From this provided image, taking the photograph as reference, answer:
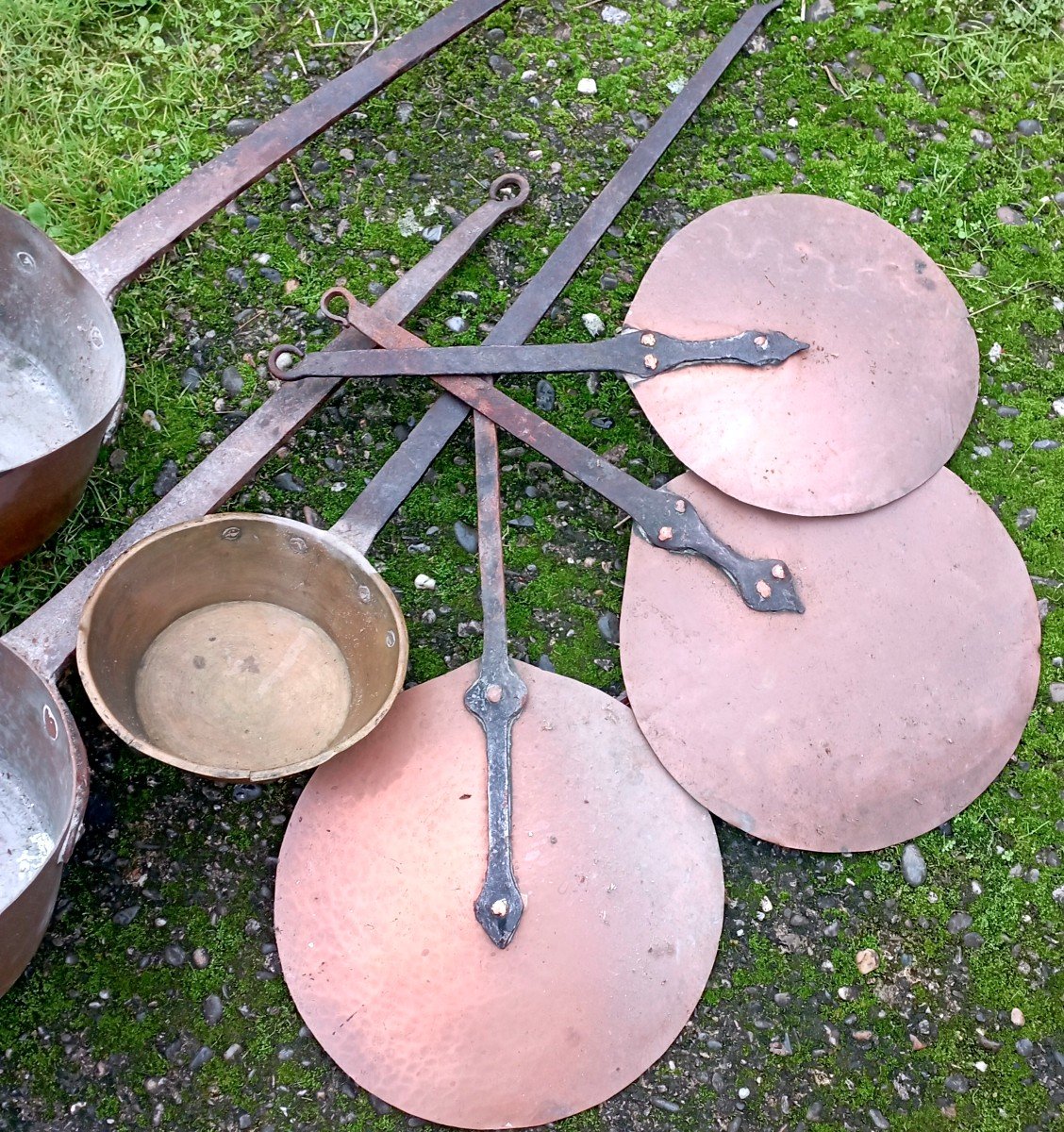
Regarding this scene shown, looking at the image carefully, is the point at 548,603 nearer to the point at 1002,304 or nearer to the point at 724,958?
the point at 724,958

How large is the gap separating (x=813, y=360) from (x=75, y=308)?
175 centimetres

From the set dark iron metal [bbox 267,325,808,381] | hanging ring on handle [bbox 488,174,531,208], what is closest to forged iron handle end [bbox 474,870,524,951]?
dark iron metal [bbox 267,325,808,381]

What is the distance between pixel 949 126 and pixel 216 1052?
3.20 meters

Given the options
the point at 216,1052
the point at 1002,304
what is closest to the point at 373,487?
the point at 216,1052

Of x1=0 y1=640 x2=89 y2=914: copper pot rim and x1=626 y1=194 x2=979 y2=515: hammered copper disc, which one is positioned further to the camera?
x1=626 y1=194 x2=979 y2=515: hammered copper disc

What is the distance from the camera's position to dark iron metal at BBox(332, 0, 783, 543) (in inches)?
93.7

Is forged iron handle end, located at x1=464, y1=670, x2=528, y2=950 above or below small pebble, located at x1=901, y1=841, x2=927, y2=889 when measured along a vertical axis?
above

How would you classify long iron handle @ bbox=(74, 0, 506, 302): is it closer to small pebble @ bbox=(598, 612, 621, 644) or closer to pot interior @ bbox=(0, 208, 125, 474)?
pot interior @ bbox=(0, 208, 125, 474)

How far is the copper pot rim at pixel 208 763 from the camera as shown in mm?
1932

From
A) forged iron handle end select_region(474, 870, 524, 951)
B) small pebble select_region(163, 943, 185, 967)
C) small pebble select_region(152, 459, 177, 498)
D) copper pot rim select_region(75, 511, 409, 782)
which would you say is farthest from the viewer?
small pebble select_region(152, 459, 177, 498)

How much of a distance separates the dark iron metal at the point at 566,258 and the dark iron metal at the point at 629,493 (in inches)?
3.9

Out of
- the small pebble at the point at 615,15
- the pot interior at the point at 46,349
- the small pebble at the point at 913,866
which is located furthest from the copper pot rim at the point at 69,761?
the small pebble at the point at 615,15

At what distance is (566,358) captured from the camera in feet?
8.00

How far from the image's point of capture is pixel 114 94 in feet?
9.39
